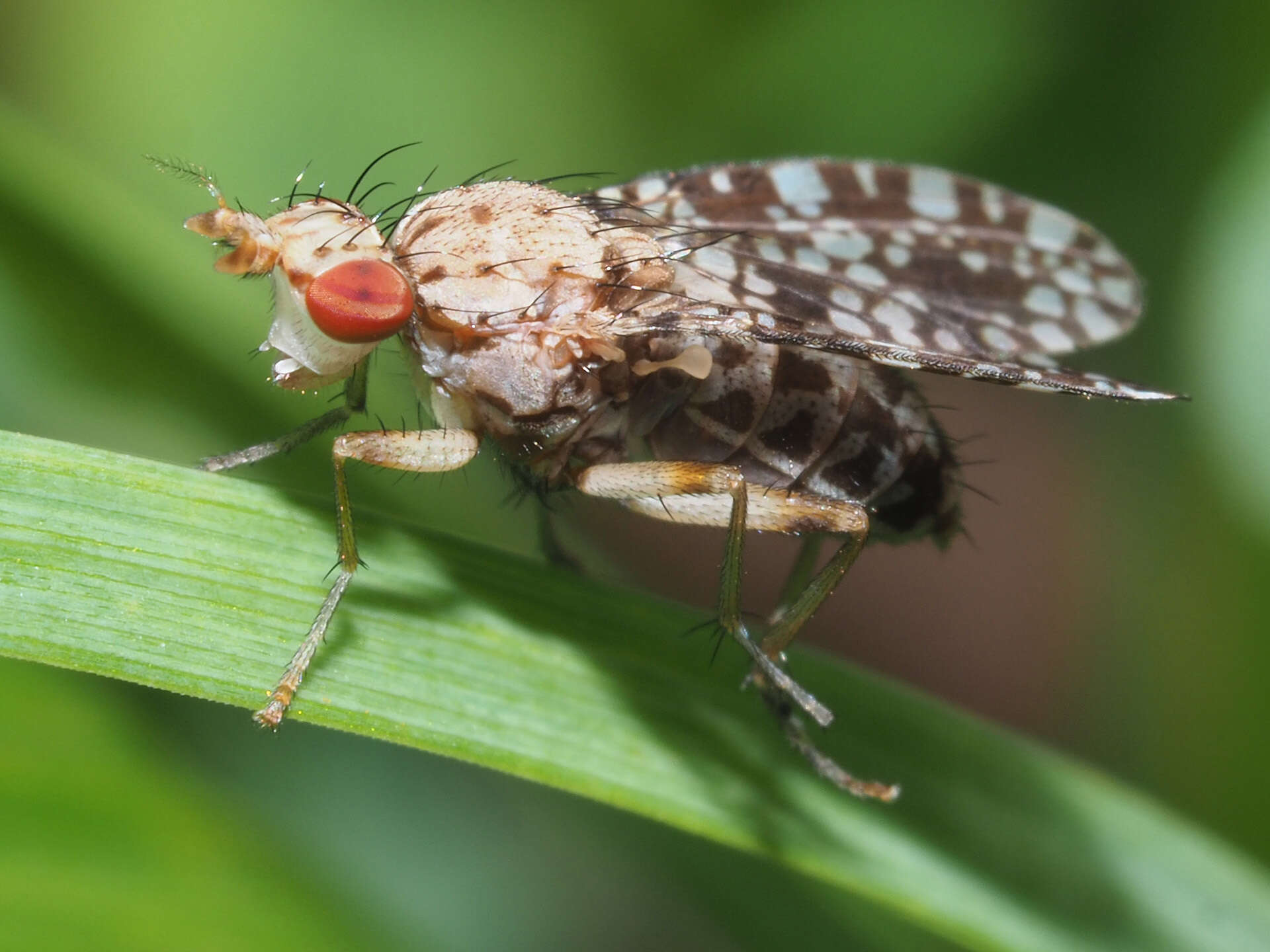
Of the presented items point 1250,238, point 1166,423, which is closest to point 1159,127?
point 1166,423

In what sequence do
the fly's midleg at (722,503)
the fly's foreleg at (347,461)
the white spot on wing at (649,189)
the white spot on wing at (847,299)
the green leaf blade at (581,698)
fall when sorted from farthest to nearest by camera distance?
the white spot on wing at (649,189) < the white spot on wing at (847,299) < the fly's midleg at (722,503) < the fly's foreleg at (347,461) < the green leaf blade at (581,698)

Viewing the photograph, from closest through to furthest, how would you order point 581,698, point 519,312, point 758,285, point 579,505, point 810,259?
point 581,698 → point 519,312 → point 758,285 → point 810,259 → point 579,505

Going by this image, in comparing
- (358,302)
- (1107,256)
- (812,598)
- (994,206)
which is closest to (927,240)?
(994,206)

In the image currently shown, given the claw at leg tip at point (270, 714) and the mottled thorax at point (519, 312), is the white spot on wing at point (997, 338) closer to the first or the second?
the mottled thorax at point (519, 312)

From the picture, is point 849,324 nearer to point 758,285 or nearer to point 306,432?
point 758,285

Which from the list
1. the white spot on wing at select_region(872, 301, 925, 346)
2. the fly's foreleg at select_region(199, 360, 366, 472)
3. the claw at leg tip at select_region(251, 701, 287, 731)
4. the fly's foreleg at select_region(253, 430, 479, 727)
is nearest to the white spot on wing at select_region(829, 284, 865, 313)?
the white spot on wing at select_region(872, 301, 925, 346)

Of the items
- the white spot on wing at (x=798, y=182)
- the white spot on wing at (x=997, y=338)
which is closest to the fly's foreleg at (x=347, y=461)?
the white spot on wing at (x=798, y=182)
